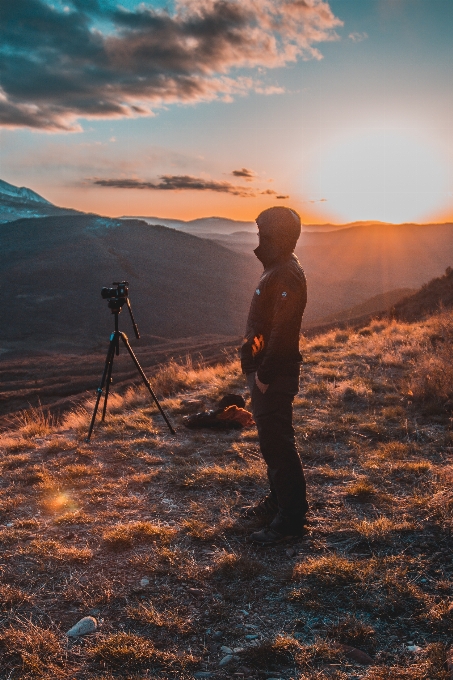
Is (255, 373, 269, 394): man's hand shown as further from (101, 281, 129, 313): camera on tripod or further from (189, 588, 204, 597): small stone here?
(101, 281, 129, 313): camera on tripod

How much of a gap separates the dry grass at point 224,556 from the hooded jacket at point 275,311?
127cm

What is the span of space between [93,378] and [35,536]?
22.1 m

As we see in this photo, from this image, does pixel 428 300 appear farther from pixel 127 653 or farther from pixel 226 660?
pixel 127 653

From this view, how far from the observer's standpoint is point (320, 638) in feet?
7.85

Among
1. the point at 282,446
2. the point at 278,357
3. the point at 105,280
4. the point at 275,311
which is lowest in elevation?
the point at 282,446

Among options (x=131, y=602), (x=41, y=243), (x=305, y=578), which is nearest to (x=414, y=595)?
(x=305, y=578)

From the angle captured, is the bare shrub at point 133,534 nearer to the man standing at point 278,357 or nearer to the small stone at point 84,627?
the man standing at point 278,357

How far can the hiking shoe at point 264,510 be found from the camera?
12.4 feet

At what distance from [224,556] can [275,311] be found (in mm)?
1669

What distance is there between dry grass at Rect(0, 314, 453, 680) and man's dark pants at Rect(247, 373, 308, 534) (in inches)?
8.5

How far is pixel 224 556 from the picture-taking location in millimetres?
3258

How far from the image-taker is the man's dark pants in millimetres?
3355

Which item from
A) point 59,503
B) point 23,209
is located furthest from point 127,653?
point 23,209

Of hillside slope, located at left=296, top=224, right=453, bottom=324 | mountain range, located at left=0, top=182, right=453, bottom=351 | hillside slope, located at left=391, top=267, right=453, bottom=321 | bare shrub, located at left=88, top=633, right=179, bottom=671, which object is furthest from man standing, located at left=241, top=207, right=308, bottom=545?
hillside slope, located at left=296, top=224, right=453, bottom=324
